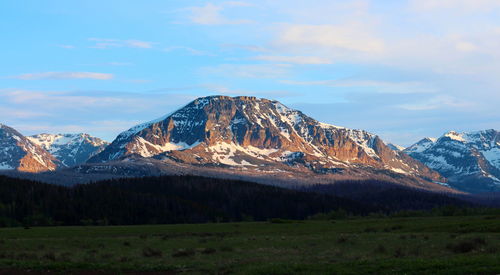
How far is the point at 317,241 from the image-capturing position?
64750 millimetres

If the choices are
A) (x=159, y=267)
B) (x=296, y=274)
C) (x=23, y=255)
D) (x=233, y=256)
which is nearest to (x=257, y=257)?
(x=233, y=256)

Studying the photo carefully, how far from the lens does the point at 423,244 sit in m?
54.6

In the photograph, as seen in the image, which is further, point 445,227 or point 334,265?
point 445,227

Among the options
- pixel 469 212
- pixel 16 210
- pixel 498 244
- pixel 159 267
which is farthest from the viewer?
pixel 16 210

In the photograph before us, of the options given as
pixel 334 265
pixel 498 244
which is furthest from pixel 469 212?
pixel 334 265

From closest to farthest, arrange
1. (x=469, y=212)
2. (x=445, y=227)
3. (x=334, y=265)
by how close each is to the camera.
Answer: (x=334, y=265)
(x=445, y=227)
(x=469, y=212)

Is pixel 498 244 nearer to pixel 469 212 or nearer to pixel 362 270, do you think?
pixel 362 270

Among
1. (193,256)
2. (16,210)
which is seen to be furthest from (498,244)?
(16,210)

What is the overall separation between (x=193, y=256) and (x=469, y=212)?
12435cm

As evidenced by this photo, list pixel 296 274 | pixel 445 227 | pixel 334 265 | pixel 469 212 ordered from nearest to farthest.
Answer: pixel 296 274
pixel 334 265
pixel 445 227
pixel 469 212

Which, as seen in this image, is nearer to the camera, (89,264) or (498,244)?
(89,264)

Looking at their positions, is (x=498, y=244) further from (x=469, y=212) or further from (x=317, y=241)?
(x=469, y=212)

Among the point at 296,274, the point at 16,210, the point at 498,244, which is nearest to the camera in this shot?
the point at 296,274

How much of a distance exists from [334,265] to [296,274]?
163 inches
